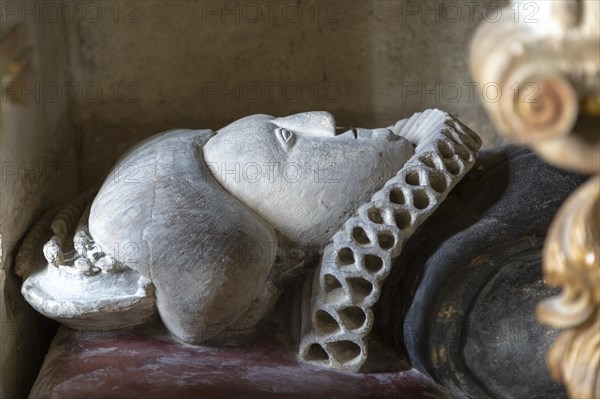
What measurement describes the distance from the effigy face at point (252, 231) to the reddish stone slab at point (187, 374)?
35mm

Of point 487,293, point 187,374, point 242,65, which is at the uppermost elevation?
point 242,65

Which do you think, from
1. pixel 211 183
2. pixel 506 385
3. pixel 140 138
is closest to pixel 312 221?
pixel 211 183

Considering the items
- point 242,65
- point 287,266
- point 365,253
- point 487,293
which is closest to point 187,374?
point 287,266

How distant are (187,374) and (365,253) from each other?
0.36 meters

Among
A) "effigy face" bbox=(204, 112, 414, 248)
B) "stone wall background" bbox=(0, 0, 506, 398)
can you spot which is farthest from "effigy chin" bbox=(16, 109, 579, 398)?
"stone wall background" bbox=(0, 0, 506, 398)

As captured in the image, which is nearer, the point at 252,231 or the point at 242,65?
the point at 252,231

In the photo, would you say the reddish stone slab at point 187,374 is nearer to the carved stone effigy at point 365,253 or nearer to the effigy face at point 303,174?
the carved stone effigy at point 365,253

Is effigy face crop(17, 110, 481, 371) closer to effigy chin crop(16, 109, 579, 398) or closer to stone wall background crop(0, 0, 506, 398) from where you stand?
effigy chin crop(16, 109, 579, 398)

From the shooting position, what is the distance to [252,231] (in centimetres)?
160

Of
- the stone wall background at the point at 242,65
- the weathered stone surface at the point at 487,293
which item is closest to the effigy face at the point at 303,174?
the weathered stone surface at the point at 487,293

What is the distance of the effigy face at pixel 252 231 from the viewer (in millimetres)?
1571

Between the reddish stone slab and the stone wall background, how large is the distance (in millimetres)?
520

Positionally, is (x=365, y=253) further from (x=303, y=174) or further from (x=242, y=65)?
(x=242, y=65)

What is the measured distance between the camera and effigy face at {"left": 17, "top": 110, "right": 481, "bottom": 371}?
1571 millimetres
